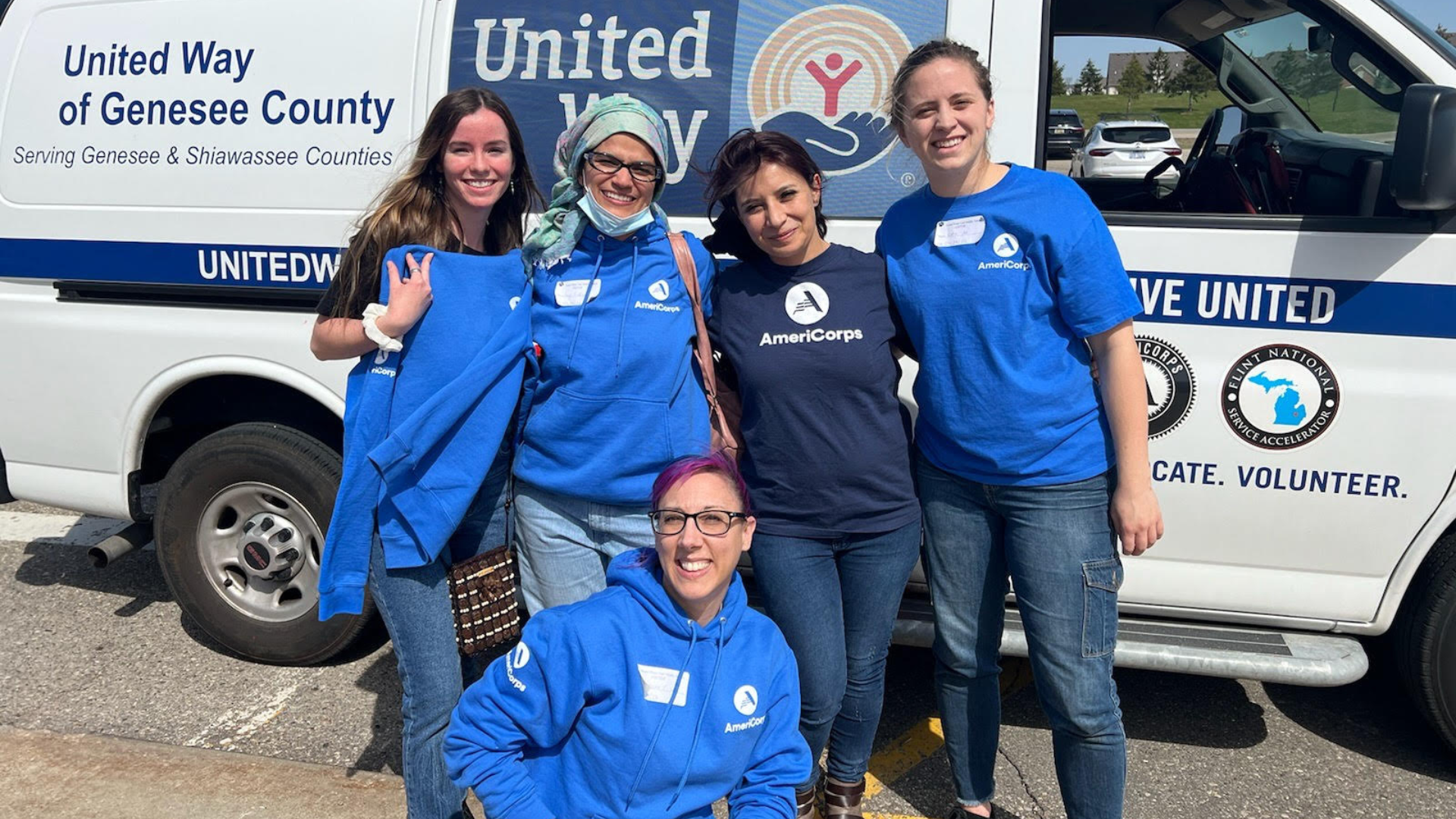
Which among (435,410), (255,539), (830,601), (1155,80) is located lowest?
(255,539)

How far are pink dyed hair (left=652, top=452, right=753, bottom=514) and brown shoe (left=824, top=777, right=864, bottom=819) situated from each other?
0.99 m

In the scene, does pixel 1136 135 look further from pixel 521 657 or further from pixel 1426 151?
pixel 521 657

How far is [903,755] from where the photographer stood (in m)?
3.57

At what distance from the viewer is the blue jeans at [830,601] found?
8.67ft

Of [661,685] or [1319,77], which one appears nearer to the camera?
[661,685]

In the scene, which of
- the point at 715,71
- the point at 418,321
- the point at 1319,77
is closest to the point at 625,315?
the point at 418,321

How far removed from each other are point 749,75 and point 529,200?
0.85 metres

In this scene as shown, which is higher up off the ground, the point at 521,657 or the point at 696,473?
the point at 696,473

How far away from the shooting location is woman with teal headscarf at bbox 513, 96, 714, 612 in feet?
8.04

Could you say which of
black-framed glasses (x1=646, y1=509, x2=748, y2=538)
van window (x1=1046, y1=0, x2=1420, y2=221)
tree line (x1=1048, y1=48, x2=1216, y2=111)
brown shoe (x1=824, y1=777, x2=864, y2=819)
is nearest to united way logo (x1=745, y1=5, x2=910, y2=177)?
van window (x1=1046, y1=0, x2=1420, y2=221)

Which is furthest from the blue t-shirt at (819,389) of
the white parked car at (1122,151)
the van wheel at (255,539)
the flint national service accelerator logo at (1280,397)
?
the van wheel at (255,539)

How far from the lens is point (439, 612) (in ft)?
8.54

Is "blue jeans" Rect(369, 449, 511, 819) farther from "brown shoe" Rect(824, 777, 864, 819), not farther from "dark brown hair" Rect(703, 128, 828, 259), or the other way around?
"brown shoe" Rect(824, 777, 864, 819)

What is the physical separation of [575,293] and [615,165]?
27cm
